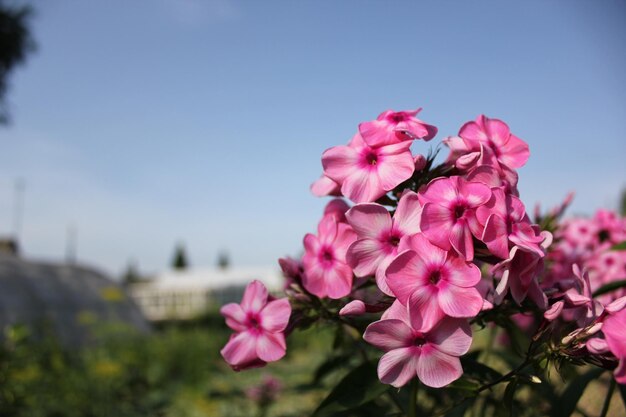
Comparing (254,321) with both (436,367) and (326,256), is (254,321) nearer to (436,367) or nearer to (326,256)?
(326,256)

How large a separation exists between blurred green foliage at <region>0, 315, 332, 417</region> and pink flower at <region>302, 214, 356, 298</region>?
631 millimetres

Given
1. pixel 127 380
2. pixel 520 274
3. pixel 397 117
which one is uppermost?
pixel 397 117

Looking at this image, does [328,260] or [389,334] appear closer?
[389,334]

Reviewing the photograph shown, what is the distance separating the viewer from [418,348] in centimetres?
68

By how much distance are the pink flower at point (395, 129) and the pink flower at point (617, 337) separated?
12.9 inches

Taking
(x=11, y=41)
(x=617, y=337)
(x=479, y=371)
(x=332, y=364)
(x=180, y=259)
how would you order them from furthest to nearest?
(x=180, y=259), (x=11, y=41), (x=332, y=364), (x=479, y=371), (x=617, y=337)

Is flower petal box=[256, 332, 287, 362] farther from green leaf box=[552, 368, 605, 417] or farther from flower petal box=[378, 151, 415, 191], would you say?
green leaf box=[552, 368, 605, 417]

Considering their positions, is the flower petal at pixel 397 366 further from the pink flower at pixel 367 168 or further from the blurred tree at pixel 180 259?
the blurred tree at pixel 180 259

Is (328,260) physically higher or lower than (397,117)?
lower

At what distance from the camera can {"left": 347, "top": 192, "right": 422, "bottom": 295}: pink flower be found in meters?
0.72

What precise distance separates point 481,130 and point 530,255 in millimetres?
228

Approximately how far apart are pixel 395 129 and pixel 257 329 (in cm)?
36

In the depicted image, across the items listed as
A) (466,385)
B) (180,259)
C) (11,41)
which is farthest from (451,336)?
(180,259)

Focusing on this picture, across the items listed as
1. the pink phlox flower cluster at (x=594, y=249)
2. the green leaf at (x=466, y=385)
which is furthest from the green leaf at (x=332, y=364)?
the pink phlox flower cluster at (x=594, y=249)
